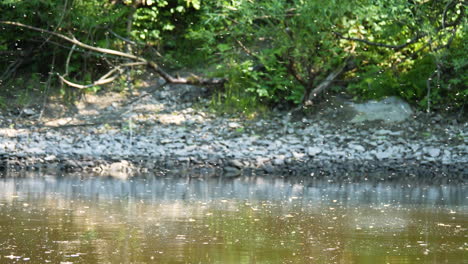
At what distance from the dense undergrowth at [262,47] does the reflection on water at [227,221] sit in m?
2.99

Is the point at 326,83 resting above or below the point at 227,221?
above

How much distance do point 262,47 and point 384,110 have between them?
10.1 ft

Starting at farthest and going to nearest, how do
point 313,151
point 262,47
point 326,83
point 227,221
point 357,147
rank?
point 262,47 → point 326,83 → point 357,147 → point 313,151 → point 227,221

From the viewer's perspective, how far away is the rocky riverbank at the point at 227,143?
517 inches

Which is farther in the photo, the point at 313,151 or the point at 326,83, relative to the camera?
the point at 326,83

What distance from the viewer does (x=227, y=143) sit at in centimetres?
1395

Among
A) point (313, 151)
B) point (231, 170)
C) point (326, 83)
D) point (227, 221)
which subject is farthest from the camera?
point (326, 83)

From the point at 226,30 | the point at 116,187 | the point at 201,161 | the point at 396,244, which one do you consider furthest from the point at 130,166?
the point at 396,244

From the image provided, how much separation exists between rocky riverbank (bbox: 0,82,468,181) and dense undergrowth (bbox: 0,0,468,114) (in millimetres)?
588

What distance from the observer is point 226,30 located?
14594mm

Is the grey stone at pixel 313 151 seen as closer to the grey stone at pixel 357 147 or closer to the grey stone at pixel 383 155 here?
the grey stone at pixel 357 147

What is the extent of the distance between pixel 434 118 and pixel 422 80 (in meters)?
0.89

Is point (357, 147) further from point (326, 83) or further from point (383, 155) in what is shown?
point (326, 83)

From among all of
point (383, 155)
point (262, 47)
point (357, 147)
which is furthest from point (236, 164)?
point (262, 47)
